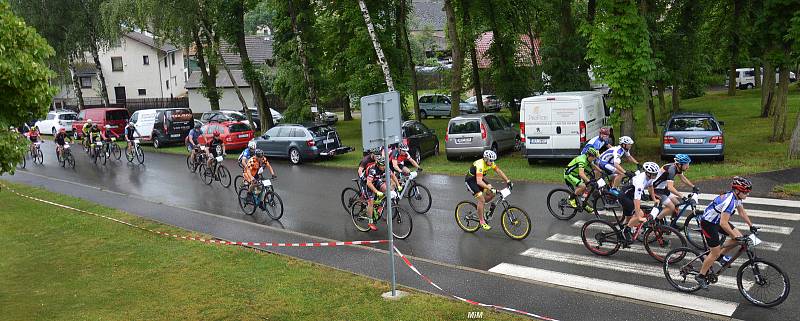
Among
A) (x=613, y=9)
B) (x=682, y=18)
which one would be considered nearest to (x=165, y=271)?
(x=613, y=9)

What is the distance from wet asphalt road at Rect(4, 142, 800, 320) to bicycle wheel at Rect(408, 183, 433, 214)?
0.21 metres

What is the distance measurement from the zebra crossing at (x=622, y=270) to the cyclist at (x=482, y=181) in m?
1.24

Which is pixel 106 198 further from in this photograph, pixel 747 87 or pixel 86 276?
pixel 747 87

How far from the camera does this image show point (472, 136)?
21.5 m

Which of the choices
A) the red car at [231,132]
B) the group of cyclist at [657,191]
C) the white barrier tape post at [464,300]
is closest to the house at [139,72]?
the red car at [231,132]

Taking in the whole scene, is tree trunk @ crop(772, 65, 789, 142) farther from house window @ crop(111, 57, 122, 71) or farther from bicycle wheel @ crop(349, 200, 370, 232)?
house window @ crop(111, 57, 122, 71)

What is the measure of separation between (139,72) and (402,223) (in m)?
57.3

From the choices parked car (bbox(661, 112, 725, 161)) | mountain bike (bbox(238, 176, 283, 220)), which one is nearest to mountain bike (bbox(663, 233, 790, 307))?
mountain bike (bbox(238, 176, 283, 220))

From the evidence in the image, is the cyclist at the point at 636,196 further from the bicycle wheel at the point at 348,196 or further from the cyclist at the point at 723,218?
the bicycle wheel at the point at 348,196

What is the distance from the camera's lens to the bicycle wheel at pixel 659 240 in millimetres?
9609

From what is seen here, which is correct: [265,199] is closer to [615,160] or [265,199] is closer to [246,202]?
[246,202]

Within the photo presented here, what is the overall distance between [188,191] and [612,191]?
12596 mm

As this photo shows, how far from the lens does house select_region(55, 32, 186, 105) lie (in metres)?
61.5

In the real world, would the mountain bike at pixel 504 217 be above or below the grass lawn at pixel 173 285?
above
